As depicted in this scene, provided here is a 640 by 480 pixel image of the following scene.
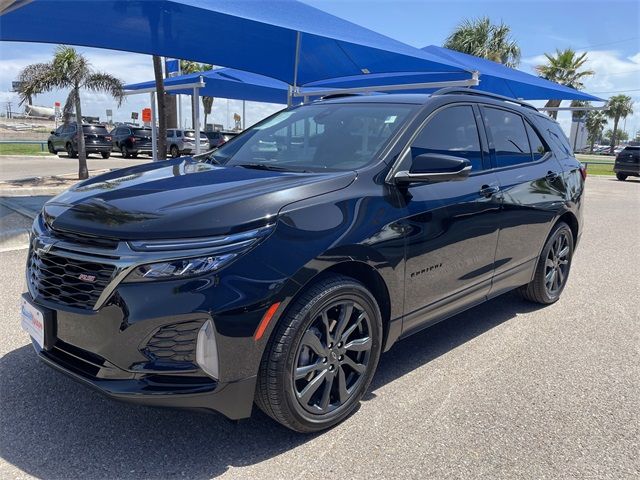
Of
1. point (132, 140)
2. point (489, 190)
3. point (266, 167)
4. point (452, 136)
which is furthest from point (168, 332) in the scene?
point (132, 140)

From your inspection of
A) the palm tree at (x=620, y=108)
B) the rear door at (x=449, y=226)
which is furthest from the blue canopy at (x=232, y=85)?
the palm tree at (x=620, y=108)

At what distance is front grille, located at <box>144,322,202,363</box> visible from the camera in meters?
2.28

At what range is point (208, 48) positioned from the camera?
9383 millimetres

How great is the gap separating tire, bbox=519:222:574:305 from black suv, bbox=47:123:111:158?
23268 mm

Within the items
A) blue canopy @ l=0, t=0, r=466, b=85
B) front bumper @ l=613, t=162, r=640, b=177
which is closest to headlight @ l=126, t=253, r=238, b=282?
blue canopy @ l=0, t=0, r=466, b=85

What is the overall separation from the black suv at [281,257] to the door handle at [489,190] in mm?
A: 16

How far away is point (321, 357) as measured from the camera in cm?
274

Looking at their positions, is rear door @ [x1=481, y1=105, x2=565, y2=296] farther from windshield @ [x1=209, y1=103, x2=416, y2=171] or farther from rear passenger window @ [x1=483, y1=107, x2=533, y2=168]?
windshield @ [x1=209, y1=103, x2=416, y2=171]

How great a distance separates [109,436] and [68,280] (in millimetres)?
863

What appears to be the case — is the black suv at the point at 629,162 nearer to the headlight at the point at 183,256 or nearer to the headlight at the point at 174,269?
the headlight at the point at 183,256

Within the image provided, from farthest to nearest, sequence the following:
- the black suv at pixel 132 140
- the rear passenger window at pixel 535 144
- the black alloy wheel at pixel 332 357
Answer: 1. the black suv at pixel 132 140
2. the rear passenger window at pixel 535 144
3. the black alloy wheel at pixel 332 357

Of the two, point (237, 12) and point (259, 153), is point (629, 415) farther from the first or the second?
point (237, 12)

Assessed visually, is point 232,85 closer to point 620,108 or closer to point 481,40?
point 481,40

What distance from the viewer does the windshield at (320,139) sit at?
329 centimetres
